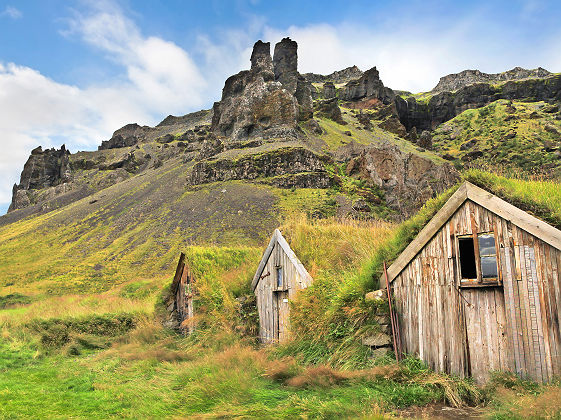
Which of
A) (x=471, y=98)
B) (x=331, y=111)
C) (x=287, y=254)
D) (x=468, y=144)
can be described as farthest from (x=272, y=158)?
(x=471, y=98)

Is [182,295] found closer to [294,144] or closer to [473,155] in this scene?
[294,144]

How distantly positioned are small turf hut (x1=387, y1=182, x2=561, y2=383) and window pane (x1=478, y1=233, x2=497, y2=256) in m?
0.02

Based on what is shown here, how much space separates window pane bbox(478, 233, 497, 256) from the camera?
24.5 ft

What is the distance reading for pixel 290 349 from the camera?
10.0 m

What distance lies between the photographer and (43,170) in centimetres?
15375

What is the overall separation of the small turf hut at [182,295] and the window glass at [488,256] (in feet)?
37.8

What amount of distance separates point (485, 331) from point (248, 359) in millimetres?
5420

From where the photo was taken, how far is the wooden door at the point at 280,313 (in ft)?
40.2

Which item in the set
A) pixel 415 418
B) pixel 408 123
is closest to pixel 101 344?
pixel 415 418

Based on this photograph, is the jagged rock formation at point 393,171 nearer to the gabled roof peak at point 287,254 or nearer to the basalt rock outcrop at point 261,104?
the basalt rock outcrop at point 261,104

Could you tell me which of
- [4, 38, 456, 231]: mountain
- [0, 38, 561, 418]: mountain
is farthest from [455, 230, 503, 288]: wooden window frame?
[4, 38, 456, 231]: mountain

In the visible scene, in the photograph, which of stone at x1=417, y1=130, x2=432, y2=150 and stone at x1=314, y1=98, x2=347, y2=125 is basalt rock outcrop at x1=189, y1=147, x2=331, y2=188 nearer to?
stone at x1=314, y1=98, x2=347, y2=125

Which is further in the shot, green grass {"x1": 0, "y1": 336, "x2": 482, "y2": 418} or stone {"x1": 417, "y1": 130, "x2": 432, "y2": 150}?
stone {"x1": 417, "y1": 130, "x2": 432, "y2": 150}

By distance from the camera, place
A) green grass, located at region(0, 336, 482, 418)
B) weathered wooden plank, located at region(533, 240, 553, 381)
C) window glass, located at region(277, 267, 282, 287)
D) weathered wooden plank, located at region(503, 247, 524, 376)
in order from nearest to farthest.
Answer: green grass, located at region(0, 336, 482, 418) → weathered wooden plank, located at region(533, 240, 553, 381) → weathered wooden plank, located at region(503, 247, 524, 376) → window glass, located at region(277, 267, 282, 287)
